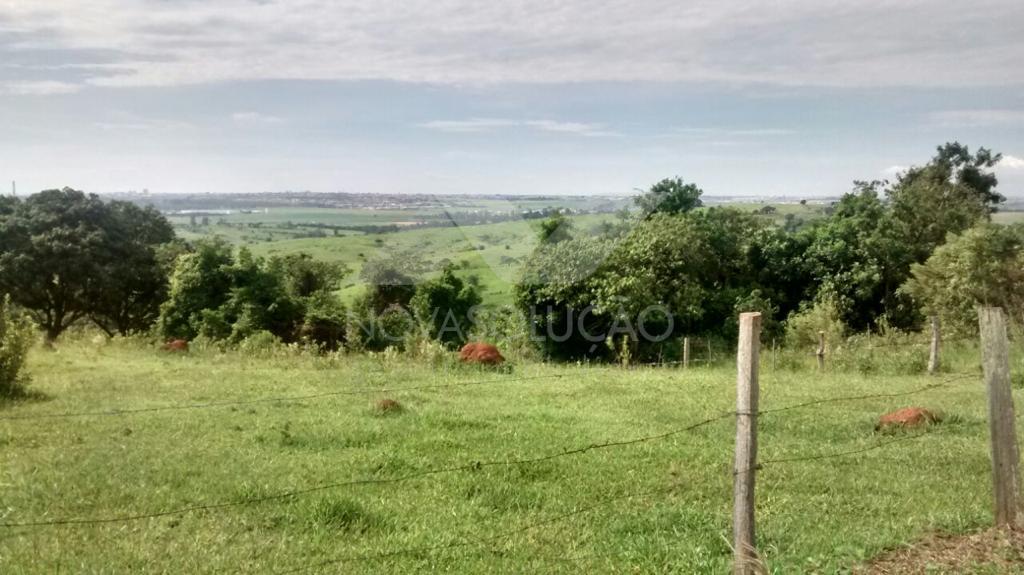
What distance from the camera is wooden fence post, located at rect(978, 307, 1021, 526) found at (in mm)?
4738

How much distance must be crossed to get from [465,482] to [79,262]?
26308mm

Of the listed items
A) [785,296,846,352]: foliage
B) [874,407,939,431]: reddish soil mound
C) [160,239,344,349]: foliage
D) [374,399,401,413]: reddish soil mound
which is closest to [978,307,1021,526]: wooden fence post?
[874,407,939,431]: reddish soil mound

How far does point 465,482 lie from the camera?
689 cm

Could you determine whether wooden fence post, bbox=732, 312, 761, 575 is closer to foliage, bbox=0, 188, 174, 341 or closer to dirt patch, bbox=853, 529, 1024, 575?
dirt patch, bbox=853, 529, 1024, 575

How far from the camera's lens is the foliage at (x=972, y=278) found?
21.6m

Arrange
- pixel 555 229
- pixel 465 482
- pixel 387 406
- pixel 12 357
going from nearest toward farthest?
1. pixel 465 482
2. pixel 387 406
3. pixel 12 357
4. pixel 555 229

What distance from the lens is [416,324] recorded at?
26094mm

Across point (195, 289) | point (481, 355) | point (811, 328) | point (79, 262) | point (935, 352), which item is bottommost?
point (811, 328)

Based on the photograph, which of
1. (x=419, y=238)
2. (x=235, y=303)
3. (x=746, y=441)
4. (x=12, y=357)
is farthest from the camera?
(x=419, y=238)

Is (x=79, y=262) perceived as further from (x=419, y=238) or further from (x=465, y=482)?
(x=465, y=482)

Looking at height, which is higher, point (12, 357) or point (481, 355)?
point (12, 357)

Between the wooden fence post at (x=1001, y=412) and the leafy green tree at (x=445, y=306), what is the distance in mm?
21119

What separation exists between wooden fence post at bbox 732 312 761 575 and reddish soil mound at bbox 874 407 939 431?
19.2 feet

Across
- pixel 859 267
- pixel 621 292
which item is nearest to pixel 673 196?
pixel 859 267
